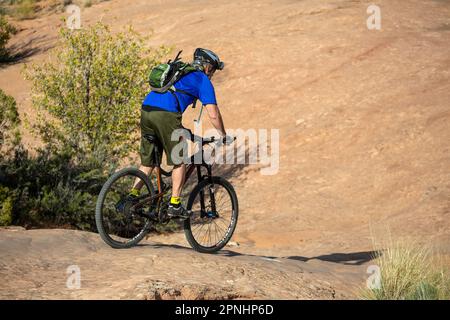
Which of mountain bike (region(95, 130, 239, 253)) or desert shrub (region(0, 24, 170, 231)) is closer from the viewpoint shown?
mountain bike (region(95, 130, 239, 253))

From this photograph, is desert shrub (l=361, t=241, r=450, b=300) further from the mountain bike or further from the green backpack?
the green backpack

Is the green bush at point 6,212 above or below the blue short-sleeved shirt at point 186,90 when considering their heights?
below

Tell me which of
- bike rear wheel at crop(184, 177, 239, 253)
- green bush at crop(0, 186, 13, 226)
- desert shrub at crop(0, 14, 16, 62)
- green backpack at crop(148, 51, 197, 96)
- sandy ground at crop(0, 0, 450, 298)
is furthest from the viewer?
desert shrub at crop(0, 14, 16, 62)

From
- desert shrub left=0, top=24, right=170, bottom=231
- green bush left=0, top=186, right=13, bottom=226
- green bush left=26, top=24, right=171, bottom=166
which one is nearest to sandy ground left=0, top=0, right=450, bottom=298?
green bush left=0, top=186, right=13, bottom=226

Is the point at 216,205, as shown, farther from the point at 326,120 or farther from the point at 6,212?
the point at 326,120

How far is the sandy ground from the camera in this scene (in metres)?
9.93

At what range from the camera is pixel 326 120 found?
1494 centimetres

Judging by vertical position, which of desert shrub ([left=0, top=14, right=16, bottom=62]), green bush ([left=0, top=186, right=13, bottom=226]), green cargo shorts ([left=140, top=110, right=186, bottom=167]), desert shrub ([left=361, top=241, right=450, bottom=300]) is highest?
desert shrub ([left=0, top=14, right=16, bottom=62])

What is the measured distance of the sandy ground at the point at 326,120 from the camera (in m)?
9.93

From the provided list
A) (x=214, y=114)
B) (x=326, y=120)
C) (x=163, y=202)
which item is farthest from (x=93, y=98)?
(x=214, y=114)

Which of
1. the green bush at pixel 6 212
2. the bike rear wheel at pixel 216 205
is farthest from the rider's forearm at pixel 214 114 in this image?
the green bush at pixel 6 212

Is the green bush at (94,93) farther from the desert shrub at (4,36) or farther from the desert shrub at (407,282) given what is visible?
the desert shrub at (4,36)

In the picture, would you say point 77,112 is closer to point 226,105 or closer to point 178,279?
point 226,105
